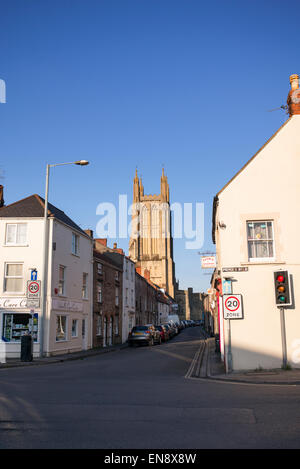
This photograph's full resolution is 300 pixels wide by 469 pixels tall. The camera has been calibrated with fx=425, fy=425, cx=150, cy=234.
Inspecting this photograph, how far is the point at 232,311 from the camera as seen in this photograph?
49.5 feet

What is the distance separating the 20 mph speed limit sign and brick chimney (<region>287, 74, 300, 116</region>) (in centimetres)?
759

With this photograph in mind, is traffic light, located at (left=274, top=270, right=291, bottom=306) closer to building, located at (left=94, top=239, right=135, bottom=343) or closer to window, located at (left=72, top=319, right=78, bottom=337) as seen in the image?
window, located at (left=72, top=319, right=78, bottom=337)

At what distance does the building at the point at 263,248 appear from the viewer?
1494cm

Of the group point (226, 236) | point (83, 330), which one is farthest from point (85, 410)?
point (83, 330)

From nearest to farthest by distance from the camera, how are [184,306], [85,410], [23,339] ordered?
[85,410] → [23,339] → [184,306]

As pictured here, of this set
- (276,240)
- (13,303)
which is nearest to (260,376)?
(276,240)

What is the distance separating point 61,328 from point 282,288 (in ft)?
51.7

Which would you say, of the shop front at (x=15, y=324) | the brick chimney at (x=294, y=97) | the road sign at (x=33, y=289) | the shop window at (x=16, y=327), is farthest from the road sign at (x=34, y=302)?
the brick chimney at (x=294, y=97)

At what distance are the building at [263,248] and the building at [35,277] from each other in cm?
1086

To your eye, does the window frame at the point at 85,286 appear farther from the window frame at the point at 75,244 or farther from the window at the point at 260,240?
the window at the point at 260,240

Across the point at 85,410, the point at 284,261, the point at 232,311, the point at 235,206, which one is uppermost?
the point at 235,206

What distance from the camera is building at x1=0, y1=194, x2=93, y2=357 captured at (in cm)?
2408
